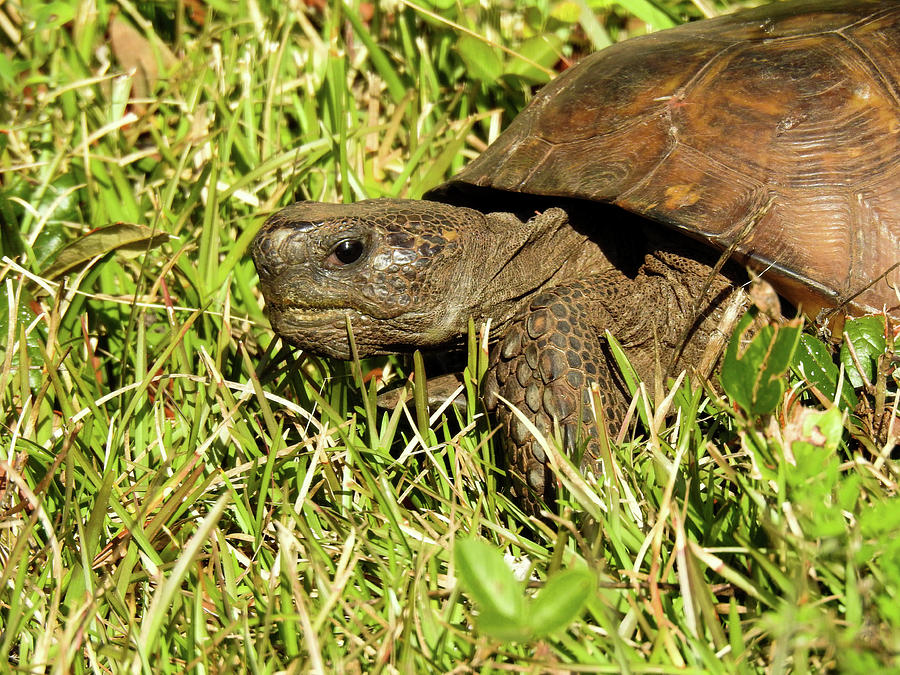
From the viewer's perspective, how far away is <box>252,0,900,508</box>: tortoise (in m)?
2.22

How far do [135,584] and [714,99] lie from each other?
2.00 meters

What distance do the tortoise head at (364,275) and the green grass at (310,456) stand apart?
A: 0.17 meters

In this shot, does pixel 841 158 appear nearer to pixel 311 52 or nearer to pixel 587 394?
pixel 587 394

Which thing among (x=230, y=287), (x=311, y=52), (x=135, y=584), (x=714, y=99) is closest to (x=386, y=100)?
(x=311, y=52)

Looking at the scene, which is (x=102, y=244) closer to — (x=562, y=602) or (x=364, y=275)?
(x=364, y=275)

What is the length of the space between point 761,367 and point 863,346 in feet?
2.64

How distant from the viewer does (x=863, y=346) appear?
2170 millimetres

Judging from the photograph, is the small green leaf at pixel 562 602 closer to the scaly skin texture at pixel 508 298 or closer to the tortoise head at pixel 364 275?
the scaly skin texture at pixel 508 298

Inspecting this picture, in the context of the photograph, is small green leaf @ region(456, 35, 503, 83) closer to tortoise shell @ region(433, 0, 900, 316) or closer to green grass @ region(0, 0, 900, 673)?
green grass @ region(0, 0, 900, 673)

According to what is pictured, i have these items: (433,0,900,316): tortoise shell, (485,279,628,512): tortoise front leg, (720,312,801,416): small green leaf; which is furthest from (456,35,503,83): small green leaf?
(720,312,801,416): small green leaf

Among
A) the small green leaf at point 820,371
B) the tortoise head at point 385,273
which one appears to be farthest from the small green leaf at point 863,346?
the tortoise head at point 385,273

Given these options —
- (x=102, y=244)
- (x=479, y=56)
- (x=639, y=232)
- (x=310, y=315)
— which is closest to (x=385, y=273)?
(x=310, y=315)

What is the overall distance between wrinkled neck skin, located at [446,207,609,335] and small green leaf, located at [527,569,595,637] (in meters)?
1.19

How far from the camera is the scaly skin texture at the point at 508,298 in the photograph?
2.16 metres
